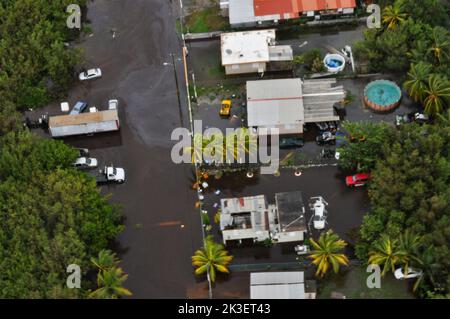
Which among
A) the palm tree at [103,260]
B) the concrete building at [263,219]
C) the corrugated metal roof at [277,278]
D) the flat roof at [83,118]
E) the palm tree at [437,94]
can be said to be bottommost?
the corrugated metal roof at [277,278]

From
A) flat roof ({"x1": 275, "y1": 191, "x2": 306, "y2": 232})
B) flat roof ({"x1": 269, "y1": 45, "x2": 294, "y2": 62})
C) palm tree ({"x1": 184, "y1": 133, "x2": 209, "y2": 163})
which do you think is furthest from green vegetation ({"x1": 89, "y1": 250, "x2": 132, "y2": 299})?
flat roof ({"x1": 269, "y1": 45, "x2": 294, "y2": 62})

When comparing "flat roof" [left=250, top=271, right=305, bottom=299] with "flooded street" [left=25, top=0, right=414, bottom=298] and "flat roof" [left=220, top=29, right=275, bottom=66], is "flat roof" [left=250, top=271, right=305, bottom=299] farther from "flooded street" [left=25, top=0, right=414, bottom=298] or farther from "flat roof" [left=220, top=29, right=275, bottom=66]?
"flat roof" [left=220, top=29, right=275, bottom=66]

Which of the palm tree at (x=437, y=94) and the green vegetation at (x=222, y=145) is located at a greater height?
the palm tree at (x=437, y=94)

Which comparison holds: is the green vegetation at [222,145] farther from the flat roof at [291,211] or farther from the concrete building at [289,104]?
the flat roof at [291,211]

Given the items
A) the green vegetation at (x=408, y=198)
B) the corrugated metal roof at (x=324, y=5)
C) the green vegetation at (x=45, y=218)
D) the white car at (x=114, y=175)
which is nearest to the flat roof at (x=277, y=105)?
the green vegetation at (x=408, y=198)

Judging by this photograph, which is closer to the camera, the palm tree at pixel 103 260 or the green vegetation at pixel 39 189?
the green vegetation at pixel 39 189

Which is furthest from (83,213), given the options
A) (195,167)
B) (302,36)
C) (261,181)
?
(302,36)

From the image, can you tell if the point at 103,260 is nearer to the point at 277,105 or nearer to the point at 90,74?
the point at 277,105

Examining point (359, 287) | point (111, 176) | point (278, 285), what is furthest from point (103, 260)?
point (359, 287)
